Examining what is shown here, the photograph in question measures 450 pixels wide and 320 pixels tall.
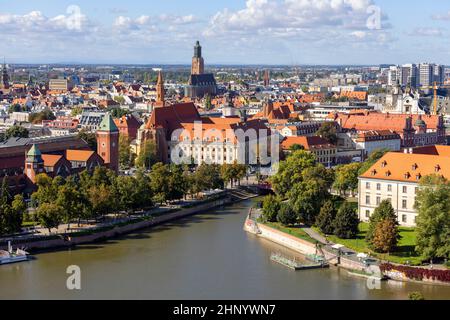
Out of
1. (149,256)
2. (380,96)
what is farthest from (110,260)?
(380,96)

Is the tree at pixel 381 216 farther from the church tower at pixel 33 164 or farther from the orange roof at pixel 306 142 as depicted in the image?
the orange roof at pixel 306 142

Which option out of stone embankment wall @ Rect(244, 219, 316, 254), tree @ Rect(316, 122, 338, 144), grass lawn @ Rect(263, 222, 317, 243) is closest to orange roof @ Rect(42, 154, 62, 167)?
stone embankment wall @ Rect(244, 219, 316, 254)

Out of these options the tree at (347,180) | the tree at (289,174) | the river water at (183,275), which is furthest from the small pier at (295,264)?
the tree at (347,180)

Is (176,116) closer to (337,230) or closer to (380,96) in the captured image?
(337,230)

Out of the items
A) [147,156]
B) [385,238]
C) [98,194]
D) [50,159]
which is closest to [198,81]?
[147,156]

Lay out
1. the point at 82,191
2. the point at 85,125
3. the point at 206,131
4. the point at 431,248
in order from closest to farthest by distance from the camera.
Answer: the point at 431,248 < the point at 82,191 < the point at 206,131 < the point at 85,125

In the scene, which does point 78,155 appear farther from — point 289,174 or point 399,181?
point 399,181

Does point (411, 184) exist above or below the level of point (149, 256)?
above
